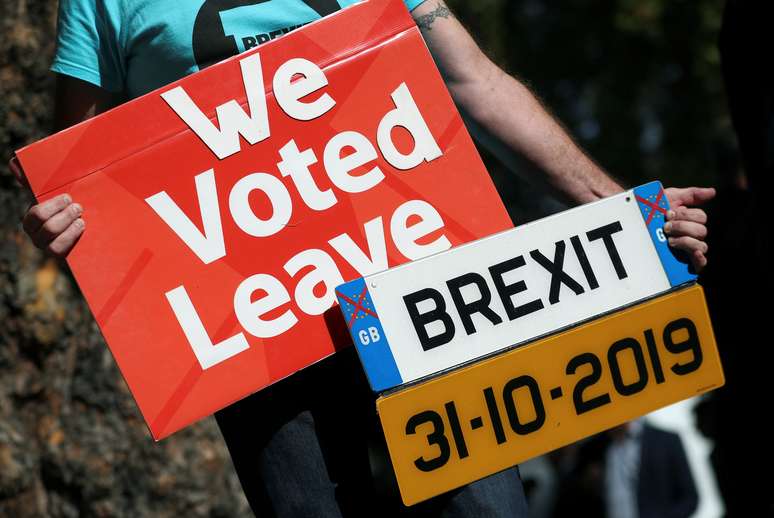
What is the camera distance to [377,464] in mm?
11562

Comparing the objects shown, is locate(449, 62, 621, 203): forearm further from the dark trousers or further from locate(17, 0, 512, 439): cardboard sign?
the dark trousers

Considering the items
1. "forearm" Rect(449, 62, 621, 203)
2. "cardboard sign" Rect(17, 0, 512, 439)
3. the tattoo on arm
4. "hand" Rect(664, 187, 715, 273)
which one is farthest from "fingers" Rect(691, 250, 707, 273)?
the tattoo on arm

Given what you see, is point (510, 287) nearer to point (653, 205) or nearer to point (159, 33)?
point (653, 205)

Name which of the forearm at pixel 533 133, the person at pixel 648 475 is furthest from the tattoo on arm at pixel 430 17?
the person at pixel 648 475

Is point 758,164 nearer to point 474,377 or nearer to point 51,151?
point 474,377

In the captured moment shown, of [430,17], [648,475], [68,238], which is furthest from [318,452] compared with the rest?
[648,475]

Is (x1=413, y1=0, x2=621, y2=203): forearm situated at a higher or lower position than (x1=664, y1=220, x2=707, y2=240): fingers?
higher

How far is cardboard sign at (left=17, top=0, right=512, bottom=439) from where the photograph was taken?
6.28 feet

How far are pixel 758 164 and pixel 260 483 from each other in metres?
2.09

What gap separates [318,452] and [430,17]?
2.92ft

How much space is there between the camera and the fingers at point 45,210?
1.90 metres

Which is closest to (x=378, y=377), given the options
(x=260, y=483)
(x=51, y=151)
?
(x=260, y=483)

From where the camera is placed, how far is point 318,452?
80.1 inches

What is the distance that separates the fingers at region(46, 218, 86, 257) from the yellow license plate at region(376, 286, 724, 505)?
629 millimetres
